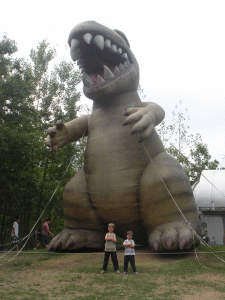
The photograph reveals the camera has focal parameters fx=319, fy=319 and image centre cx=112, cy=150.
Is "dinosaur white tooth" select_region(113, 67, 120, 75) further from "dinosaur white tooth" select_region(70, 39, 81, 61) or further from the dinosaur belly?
the dinosaur belly

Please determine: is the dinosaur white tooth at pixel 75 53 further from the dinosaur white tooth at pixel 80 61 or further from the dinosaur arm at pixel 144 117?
the dinosaur arm at pixel 144 117

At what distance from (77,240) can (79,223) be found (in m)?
0.32

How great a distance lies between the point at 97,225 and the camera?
217 inches

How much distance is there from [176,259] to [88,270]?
132 centimetres

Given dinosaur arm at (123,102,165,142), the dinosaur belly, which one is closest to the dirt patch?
the dinosaur belly

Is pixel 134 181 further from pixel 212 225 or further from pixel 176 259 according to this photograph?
pixel 212 225

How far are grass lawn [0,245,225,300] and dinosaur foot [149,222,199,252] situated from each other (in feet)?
0.71

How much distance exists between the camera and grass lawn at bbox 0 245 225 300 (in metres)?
3.07

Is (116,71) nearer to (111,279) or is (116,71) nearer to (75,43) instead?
(75,43)

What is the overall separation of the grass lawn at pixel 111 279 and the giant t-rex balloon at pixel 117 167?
0.35m

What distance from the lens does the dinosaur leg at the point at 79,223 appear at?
17.8 feet

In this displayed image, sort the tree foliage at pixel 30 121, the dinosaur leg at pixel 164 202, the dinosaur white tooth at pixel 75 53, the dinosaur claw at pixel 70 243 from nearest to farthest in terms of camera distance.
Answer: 1. the dinosaur leg at pixel 164 202
2. the dinosaur white tooth at pixel 75 53
3. the dinosaur claw at pixel 70 243
4. the tree foliage at pixel 30 121

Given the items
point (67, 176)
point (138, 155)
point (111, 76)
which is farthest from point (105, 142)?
point (67, 176)

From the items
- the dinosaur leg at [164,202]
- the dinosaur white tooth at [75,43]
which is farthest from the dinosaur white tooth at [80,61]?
the dinosaur leg at [164,202]
